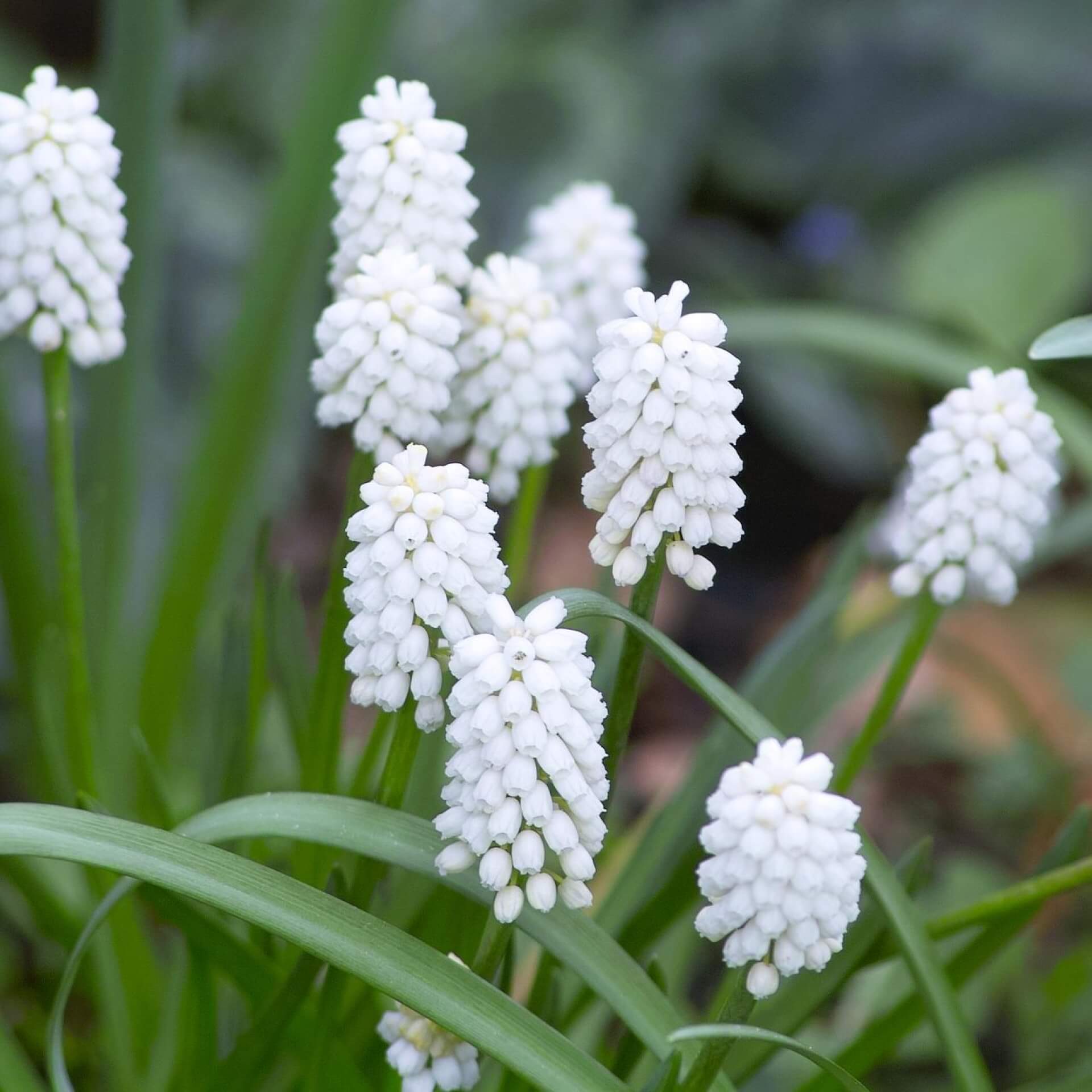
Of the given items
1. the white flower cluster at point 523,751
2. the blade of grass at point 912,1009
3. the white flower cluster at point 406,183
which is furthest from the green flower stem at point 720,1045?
the white flower cluster at point 406,183

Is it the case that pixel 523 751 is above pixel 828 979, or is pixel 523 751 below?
below

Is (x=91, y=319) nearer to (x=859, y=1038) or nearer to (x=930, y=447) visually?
(x=930, y=447)

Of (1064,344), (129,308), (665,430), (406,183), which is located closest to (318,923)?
(665,430)

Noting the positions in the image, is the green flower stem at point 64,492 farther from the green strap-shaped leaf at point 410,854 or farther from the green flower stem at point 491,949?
the green flower stem at point 491,949

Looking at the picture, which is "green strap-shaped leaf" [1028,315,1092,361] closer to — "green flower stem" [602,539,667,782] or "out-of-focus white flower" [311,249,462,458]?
"green flower stem" [602,539,667,782]

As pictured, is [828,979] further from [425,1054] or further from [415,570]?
[415,570]

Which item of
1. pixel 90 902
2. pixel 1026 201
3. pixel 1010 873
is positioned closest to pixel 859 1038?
pixel 90 902

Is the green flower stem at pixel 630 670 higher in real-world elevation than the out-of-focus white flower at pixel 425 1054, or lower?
higher
